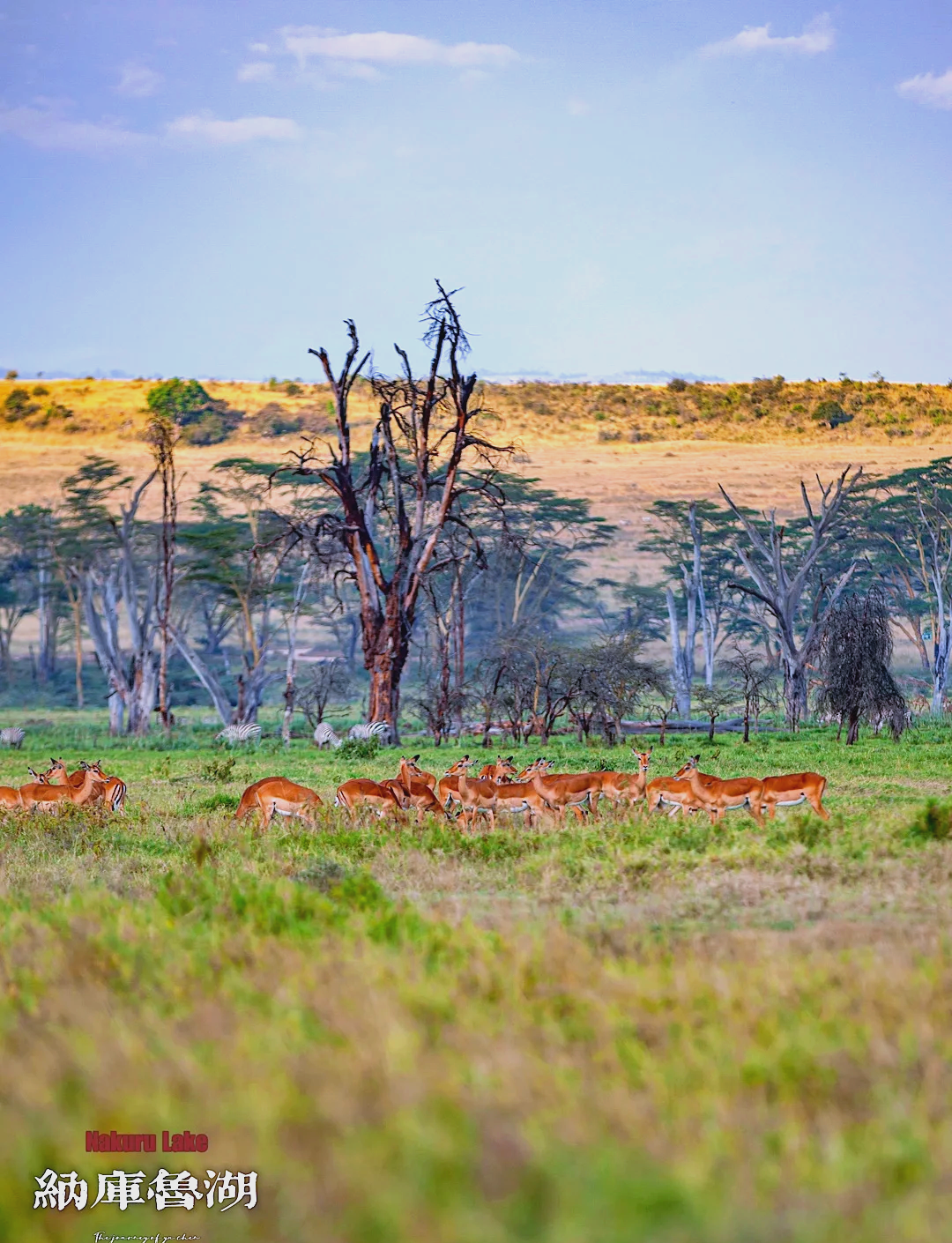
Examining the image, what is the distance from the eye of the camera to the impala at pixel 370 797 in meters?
13.2

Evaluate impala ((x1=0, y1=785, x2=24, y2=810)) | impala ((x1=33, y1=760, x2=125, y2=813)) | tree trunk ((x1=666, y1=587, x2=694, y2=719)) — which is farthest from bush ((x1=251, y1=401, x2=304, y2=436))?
impala ((x1=0, y1=785, x2=24, y2=810))

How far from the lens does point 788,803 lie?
12633 millimetres

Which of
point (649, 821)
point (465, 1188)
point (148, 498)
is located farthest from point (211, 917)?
point (148, 498)

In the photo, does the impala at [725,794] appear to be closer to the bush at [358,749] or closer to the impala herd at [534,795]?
the impala herd at [534,795]

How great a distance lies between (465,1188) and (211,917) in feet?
13.7

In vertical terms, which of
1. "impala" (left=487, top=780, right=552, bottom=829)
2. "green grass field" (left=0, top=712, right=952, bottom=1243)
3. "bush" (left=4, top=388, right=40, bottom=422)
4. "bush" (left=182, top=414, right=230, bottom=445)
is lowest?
"impala" (left=487, top=780, right=552, bottom=829)

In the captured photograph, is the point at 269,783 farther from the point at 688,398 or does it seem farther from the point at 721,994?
the point at 688,398

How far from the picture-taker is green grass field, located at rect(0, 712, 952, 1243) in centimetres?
404

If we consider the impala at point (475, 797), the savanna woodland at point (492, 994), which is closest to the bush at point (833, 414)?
the savanna woodland at point (492, 994)

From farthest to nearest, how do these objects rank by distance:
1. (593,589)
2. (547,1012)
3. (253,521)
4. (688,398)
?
1. (688,398)
2. (593,589)
3. (253,521)
4. (547,1012)

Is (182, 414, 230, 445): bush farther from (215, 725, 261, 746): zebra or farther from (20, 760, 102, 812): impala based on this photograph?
(20, 760, 102, 812): impala

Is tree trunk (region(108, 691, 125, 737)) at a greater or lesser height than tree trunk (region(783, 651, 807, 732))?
lesser

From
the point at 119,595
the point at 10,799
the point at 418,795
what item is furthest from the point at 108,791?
the point at 119,595

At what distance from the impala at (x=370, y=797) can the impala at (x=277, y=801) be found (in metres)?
0.31
